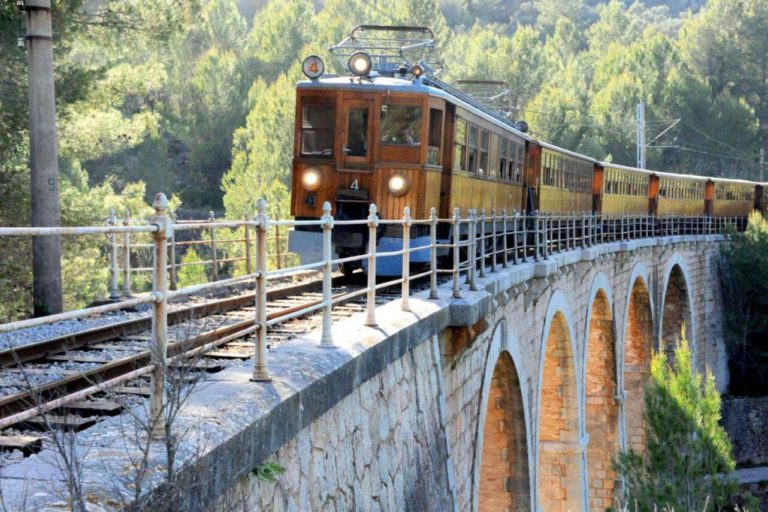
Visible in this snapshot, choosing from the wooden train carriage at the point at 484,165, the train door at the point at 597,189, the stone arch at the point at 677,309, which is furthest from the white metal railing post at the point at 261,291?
the stone arch at the point at 677,309

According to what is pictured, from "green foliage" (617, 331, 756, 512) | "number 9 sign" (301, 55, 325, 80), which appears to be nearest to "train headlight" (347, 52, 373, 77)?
"number 9 sign" (301, 55, 325, 80)

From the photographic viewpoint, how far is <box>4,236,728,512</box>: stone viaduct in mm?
4398

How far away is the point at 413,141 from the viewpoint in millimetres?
13664

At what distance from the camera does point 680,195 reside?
4103 cm

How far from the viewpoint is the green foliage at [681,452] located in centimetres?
2128

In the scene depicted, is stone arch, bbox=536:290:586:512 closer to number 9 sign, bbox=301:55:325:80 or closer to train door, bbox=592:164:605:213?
number 9 sign, bbox=301:55:325:80

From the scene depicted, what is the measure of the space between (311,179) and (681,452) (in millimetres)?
13471

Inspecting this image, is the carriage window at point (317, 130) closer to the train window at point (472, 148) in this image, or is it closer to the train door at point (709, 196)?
the train window at point (472, 148)

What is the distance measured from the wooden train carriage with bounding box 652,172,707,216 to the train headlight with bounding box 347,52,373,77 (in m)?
25.6

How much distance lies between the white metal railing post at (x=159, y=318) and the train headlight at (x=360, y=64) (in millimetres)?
9968

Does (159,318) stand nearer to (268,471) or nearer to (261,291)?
(268,471)

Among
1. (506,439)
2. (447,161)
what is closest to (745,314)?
(506,439)

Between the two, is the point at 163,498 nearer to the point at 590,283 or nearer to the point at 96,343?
the point at 96,343

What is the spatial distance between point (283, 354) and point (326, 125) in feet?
27.5
